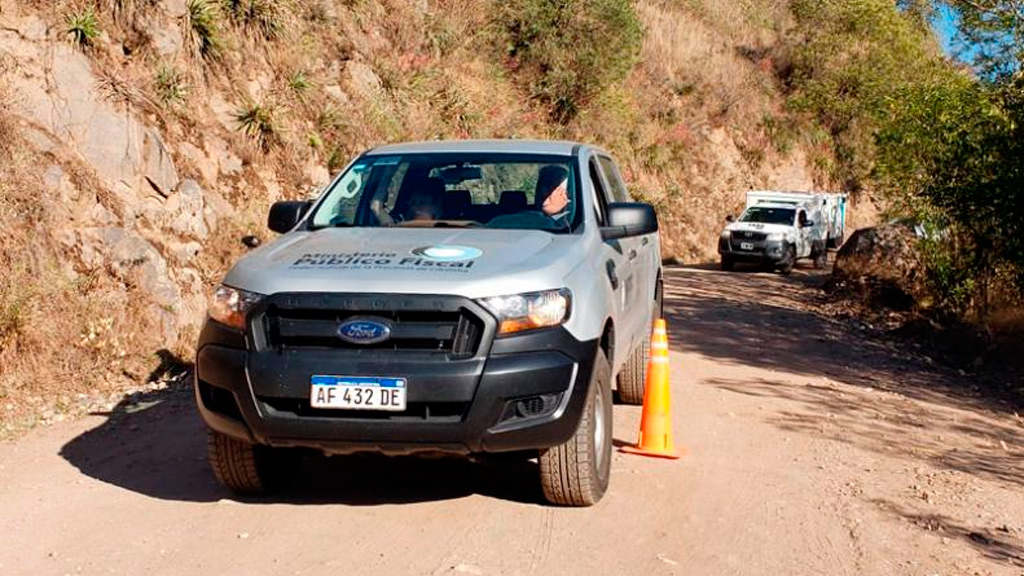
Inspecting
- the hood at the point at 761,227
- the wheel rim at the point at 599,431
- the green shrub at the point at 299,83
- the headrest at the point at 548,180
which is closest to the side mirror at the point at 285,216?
the headrest at the point at 548,180

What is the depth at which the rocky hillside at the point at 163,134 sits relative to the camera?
9891mm

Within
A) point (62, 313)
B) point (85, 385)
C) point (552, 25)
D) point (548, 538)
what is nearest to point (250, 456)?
point (548, 538)

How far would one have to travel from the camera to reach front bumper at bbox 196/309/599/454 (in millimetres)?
5145

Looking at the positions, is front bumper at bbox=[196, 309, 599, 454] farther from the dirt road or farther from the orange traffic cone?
the orange traffic cone

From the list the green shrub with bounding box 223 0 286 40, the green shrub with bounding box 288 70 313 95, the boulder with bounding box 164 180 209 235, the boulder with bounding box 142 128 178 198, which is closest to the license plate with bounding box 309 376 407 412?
the boulder with bounding box 164 180 209 235

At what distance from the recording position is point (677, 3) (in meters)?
44.9

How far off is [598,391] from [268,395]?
1.63m

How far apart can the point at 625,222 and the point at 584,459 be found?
1.56 m

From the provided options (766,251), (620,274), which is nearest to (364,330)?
(620,274)

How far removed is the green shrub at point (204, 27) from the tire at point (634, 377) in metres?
9.10

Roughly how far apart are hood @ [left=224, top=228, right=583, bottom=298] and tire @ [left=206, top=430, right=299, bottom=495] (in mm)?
839

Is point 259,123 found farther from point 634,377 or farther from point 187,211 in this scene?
point 634,377

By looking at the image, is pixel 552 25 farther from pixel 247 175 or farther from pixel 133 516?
pixel 133 516

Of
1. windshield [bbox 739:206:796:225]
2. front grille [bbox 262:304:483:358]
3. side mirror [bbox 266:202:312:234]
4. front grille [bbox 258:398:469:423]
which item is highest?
side mirror [bbox 266:202:312:234]
